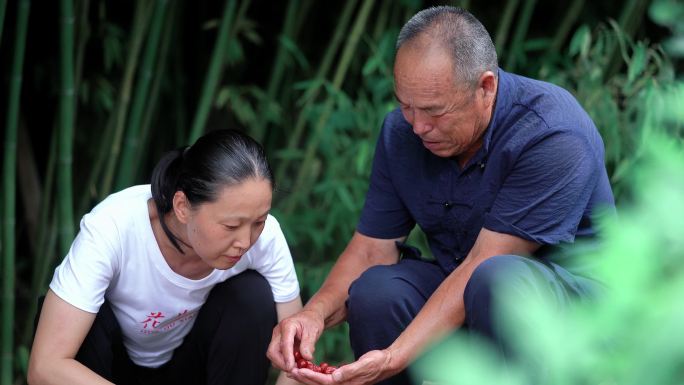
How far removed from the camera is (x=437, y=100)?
91.1 inches

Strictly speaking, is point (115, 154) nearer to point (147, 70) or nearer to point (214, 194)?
point (147, 70)

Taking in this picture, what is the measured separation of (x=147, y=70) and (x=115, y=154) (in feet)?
1.09

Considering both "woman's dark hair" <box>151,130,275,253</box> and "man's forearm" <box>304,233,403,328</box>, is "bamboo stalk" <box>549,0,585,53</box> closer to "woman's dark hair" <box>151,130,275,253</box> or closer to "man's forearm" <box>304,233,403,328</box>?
"man's forearm" <box>304,233,403,328</box>

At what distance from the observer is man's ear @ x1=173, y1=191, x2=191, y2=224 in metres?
2.32

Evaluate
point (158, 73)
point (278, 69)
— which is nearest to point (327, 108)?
point (278, 69)

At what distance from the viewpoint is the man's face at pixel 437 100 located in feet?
7.57

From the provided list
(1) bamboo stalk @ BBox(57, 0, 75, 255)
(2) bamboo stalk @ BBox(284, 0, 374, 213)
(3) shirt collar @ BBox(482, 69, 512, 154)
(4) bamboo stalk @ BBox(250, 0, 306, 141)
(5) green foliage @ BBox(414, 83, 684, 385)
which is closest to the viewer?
(5) green foliage @ BBox(414, 83, 684, 385)

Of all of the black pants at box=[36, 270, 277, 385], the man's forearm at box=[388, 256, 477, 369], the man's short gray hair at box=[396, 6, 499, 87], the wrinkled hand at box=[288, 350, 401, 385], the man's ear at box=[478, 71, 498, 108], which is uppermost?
the man's short gray hair at box=[396, 6, 499, 87]

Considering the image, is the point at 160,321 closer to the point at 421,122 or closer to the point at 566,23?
the point at 421,122

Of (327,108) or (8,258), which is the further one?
(327,108)

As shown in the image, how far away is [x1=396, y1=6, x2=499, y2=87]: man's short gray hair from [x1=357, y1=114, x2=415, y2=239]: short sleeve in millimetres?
331

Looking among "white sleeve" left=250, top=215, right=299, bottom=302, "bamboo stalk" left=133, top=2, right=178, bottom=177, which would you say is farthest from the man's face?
"bamboo stalk" left=133, top=2, right=178, bottom=177

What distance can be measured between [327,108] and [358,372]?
5.21ft

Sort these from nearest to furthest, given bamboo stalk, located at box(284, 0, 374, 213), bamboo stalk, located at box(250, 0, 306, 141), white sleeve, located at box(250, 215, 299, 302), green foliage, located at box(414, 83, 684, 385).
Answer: green foliage, located at box(414, 83, 684, 385), white sleeve, located at box(250, 215, 299, 302), bamboo stalk, located at box(284, 0, 374, 213), bamboo stalk, located at box(250, 0, 306, 141)
